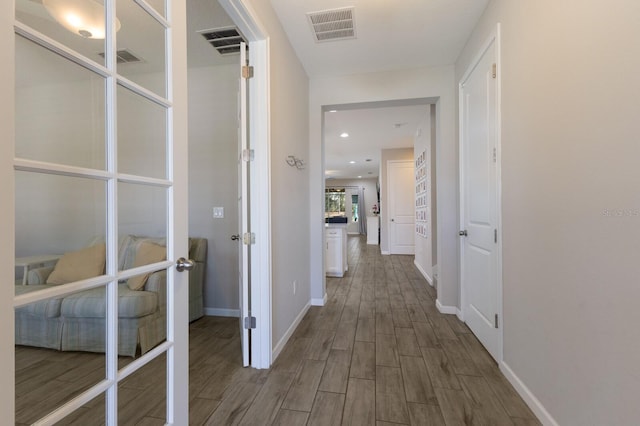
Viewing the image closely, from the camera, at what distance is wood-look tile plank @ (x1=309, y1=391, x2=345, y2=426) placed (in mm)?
1517

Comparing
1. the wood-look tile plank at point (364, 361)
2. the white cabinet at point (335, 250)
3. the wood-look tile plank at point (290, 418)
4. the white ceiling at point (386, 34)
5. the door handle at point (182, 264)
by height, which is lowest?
the wood-look tile plank at point (290, 418)

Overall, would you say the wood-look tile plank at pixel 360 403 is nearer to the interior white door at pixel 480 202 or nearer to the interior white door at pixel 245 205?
the interior white door at pixel 245 205

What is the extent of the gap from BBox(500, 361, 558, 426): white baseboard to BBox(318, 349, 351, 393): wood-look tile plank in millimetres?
1048

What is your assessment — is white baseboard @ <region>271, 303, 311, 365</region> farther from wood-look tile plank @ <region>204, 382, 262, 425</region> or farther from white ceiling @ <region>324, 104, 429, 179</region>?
white ceiling @ <region>324, 104, 429, 179</region>

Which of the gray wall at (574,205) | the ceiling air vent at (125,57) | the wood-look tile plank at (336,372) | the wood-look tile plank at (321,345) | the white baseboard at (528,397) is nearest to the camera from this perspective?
the ceiling air vent at (125,57)

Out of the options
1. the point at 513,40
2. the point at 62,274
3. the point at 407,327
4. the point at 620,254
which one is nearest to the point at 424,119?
the point at 513,40

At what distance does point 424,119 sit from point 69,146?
4.80m

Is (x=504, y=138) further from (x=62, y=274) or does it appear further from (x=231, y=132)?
(x=231, y=132)

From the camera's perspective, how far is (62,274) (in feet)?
2.46

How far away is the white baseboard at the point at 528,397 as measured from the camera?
56.9 inches

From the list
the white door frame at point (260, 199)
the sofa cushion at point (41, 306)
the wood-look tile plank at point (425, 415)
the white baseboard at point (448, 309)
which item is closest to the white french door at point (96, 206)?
the sofa cushion at point (41, 306)

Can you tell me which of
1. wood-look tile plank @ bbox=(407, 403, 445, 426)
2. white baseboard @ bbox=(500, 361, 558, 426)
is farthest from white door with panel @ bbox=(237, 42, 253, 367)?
white baseboard @ bbox=(500, 361, 558, 426)

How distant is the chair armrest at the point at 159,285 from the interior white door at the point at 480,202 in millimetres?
2132

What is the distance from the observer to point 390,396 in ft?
5.63
